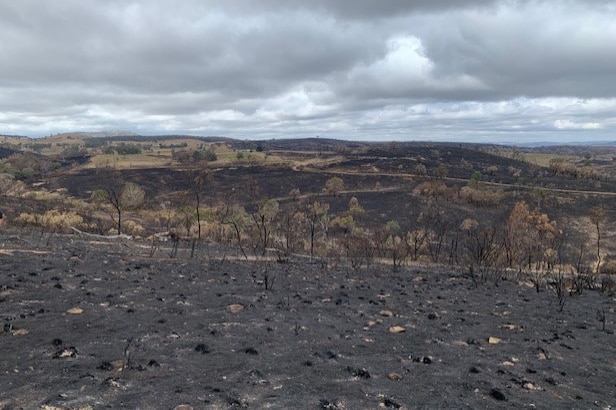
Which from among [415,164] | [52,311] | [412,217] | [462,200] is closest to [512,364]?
[52,311]

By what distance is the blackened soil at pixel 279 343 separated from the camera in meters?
6.00

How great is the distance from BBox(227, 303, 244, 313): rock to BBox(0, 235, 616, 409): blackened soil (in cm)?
3

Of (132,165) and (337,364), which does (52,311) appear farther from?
(132,165)

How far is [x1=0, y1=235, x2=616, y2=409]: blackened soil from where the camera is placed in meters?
6.00

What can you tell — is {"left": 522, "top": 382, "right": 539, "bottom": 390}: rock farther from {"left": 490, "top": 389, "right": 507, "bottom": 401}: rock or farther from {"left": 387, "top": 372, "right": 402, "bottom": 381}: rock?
{"left": 387, "top": 372, "right": 402, "bottom": 381}: rock

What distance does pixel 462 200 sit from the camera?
77.5 metres

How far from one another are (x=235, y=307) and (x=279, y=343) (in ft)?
9.51

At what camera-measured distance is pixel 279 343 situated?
838 centimetres

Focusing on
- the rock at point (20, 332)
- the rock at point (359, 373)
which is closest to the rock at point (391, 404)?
the rock at point (359, 373)

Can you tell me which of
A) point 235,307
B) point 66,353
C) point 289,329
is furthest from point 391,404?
point 235,307

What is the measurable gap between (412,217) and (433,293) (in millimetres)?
52817

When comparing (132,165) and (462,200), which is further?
(132,165)

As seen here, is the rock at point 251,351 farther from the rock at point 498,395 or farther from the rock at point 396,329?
the rock at point 498,395

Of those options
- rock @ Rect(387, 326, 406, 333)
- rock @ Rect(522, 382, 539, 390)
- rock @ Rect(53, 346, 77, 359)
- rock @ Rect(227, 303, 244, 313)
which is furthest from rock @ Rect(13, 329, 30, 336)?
rock @ Rect(522, 382, 539, 390)
